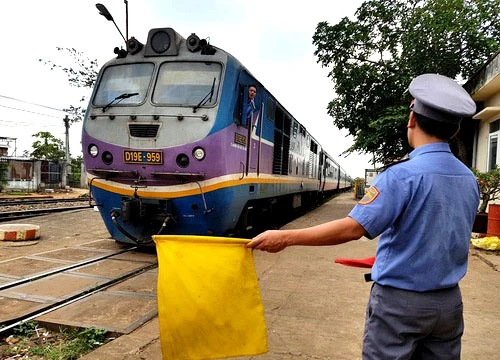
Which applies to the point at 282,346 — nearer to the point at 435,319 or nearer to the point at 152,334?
the point at 152,334

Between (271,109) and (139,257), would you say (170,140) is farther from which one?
(271,109)

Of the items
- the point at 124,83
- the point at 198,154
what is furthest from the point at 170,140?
the point at 124,83

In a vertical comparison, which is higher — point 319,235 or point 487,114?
point 487,114

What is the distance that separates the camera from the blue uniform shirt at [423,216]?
1.55 metres

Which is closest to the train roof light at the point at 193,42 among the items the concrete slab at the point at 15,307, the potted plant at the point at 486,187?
the concrete slab at the point at 15,307

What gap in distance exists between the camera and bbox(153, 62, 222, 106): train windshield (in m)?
6.09

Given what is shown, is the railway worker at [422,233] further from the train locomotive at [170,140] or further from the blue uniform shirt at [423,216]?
the train locomotive at [170,140]

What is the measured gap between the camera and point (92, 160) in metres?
6.29

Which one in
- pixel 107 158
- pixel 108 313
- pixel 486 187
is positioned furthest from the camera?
pixel 486 187

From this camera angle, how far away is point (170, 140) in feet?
19.2

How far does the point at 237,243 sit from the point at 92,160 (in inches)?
195

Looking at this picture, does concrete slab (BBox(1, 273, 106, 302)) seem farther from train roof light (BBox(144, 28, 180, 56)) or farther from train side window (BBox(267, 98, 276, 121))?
train side window (BBox(267, 98, 276, 121))

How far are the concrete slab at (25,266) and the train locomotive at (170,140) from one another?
105cm

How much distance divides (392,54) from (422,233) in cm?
1597
